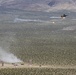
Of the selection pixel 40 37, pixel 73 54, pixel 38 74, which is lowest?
pixel 40 37

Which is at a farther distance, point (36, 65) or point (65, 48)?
point (65, 48)

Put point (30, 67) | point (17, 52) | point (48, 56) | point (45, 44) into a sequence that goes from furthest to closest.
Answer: point (45, 44) < point (17, 52) < point (48, 56) < point (30, 67)

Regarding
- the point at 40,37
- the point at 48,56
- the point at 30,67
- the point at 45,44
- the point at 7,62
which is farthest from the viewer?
the point at 40,37

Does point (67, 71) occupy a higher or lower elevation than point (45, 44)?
higher

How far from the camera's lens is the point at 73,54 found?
85250 mm

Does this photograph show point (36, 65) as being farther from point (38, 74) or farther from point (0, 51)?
point (0, 51)

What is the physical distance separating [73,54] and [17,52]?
1304 centimetres

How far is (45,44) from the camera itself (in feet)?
342

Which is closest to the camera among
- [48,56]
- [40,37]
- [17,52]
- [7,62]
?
[7,62]

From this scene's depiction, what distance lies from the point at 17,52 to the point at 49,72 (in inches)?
1020

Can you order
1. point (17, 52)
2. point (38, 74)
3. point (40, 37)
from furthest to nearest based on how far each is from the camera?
point (40, 37) → point (17, 52) → point (38, 74)

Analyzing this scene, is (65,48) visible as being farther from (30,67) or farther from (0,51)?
(30,67)

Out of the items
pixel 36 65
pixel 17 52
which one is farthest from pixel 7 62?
pixel 17 52

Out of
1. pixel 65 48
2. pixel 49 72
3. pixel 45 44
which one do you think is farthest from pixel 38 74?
pixel 45 44
